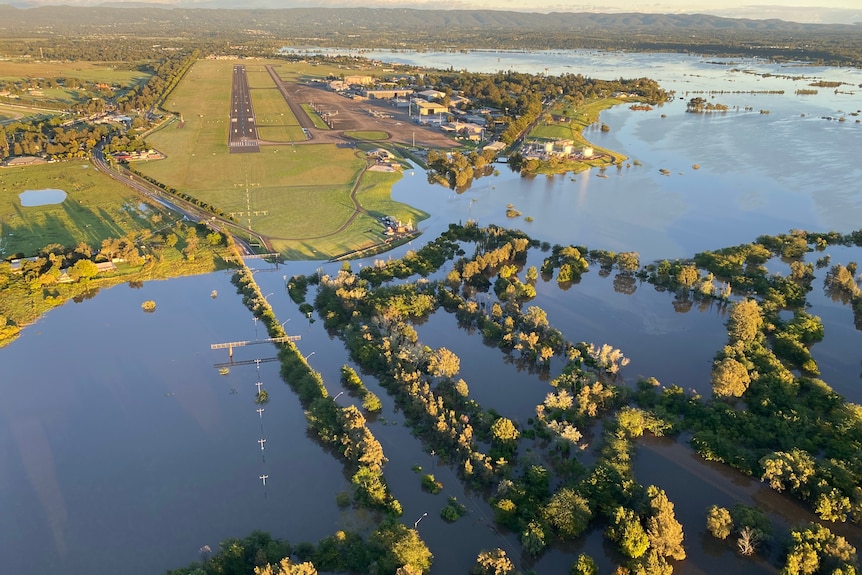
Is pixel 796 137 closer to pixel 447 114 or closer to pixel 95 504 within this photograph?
pixel 447 114

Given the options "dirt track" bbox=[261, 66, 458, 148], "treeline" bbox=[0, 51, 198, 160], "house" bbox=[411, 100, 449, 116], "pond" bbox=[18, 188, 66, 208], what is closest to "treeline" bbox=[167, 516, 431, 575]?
"pond" bbox=[18, 188, 66, 208]

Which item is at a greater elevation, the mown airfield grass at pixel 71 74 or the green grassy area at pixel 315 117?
the mown airfield grass at pixel 71 74

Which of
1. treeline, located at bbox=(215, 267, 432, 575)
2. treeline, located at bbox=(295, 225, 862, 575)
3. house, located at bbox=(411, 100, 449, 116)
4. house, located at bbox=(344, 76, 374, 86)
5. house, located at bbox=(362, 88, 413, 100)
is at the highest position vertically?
house, located at bbox=(344, 76, 374, 86)

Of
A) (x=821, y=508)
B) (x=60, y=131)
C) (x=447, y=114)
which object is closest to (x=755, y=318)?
(x=821, y=508)

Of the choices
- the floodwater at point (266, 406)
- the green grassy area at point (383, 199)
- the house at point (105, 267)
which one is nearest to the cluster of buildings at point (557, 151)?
the floodwater at point (266, 406)

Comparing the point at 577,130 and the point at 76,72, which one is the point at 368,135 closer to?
the point at 577,130

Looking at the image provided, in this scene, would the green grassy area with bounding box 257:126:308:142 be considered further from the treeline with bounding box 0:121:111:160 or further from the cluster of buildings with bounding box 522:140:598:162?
the cluster of buildings with bounding box 522:140:598:162

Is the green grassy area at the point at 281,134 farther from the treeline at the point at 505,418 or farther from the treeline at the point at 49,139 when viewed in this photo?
the treeline at the point at 505,418
